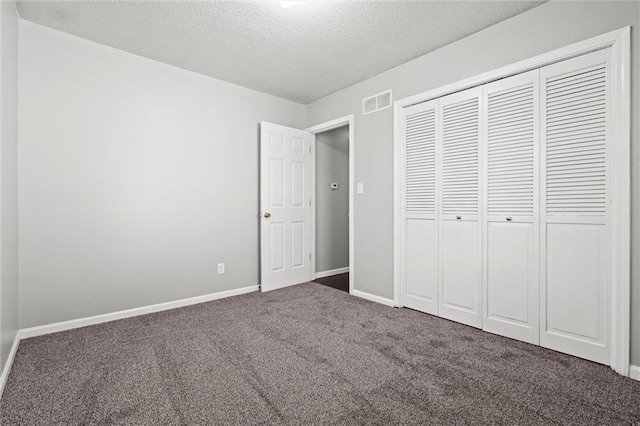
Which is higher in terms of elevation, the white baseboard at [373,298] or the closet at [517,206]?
the closet at [517,206]

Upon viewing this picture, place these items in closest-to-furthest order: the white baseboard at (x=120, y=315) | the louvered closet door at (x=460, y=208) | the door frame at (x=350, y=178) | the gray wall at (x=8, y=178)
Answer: the gray wall at (x=8, y=178)
the white baseboard at (x=120, y=315)
the louvered closet door at (x=460, y=208)
the door frame at (x=350, y=178)

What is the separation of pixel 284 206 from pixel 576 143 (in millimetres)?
3024

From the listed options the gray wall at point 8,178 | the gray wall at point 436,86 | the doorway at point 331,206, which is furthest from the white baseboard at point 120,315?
the gray wall at point 436,86

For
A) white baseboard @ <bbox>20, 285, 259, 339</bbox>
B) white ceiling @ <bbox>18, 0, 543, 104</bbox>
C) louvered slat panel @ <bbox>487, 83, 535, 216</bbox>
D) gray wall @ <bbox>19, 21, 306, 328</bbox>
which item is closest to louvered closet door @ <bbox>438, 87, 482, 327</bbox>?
louvered slat panel @ <bbox>487, 83, 535, 216</bbox>

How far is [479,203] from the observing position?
2648 mm

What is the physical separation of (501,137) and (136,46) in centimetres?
334

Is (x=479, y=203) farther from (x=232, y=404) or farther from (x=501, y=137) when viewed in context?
(x=232, y=404)

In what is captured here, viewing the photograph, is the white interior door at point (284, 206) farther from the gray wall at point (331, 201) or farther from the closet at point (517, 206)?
the closet at point (517, 206)

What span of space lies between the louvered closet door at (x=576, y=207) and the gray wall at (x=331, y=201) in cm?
292

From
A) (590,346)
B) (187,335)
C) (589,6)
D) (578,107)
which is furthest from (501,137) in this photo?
(187,335)

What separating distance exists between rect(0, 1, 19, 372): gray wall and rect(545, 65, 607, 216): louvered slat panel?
361cm

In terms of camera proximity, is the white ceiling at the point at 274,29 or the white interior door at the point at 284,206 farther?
the white interior door at the point at 284,206

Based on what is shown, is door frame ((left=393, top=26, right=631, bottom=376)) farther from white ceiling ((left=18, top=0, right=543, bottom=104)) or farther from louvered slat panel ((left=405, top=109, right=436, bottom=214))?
louvered slat panel ((left=405, top=109, right=436, bottom=214))

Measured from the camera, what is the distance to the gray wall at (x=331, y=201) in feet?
15.4
